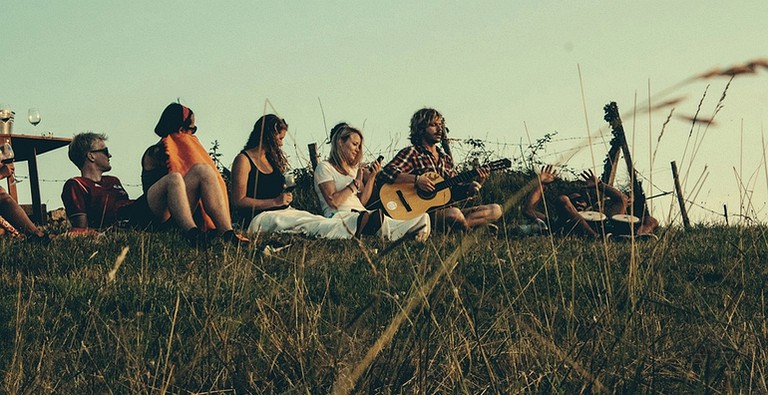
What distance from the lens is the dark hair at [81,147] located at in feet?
24.0

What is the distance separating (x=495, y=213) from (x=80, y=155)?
143 inches

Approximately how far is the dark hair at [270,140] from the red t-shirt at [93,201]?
3.59 ft

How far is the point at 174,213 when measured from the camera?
648cm

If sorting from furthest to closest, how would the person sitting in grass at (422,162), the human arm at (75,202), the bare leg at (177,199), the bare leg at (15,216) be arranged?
the person sitting in grass at (422,162) < the human arm at (75,202) < the bare leg at (15,216) < the bare leg at (177,199)

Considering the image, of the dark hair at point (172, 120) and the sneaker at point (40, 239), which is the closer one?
the sneaker at point (40, 239)

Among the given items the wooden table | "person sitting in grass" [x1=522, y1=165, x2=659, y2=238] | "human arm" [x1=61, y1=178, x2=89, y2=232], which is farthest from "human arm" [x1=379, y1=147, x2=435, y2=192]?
the wooden table

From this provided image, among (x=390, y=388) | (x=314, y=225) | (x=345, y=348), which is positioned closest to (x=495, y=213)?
(x=314, y=225)

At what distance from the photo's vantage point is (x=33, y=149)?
1429 centimetres

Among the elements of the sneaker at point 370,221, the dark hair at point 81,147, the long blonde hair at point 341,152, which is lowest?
the sneaker at point 370,221

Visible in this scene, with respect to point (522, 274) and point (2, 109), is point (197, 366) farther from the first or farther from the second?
point (2, 109)

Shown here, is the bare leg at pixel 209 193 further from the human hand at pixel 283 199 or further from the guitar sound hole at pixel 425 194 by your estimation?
the guitar sound hole at pixel 425 194

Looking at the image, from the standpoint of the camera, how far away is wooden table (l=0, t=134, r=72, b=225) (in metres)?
13.5

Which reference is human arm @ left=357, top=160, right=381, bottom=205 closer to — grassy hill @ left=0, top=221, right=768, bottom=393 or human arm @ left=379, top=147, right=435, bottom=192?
human arm @ left=379, top=147, right=435, bottom=192

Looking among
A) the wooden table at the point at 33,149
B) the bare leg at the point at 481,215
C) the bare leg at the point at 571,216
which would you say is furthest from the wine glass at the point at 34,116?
the bare leg at the point at 571,216
